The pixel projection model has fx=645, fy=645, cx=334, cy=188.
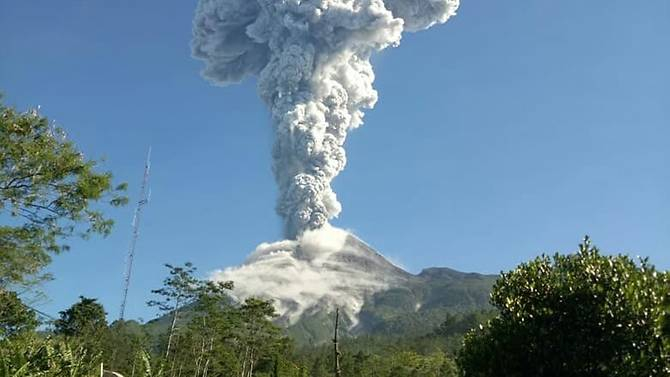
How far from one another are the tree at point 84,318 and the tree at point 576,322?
45.4 metres

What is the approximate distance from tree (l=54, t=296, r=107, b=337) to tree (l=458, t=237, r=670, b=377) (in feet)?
149

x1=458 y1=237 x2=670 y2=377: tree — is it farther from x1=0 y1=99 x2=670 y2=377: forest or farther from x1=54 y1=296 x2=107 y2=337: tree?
x1=54 y1=296 x2=107 y2=337: tree

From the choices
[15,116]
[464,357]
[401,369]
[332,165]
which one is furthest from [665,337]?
[332,165]

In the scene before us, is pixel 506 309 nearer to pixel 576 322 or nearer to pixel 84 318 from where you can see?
pixel 576 322

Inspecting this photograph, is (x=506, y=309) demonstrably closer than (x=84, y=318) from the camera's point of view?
Yes

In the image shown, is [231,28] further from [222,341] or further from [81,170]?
[81,170]

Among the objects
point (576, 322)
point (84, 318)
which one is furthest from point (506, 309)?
point (84, 318)

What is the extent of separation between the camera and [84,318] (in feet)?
199

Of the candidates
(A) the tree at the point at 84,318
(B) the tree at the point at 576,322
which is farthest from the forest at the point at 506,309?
(A) the tree at the point at 84,318

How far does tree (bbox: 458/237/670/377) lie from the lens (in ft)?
53.8

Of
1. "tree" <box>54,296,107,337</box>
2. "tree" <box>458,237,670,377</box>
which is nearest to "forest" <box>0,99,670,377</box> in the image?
"tree" <box>458,237,670,377</box>

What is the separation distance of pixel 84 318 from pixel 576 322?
5331cm

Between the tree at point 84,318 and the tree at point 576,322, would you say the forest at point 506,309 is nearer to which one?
the tree at point 576,322

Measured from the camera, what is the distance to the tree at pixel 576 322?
16406mm
